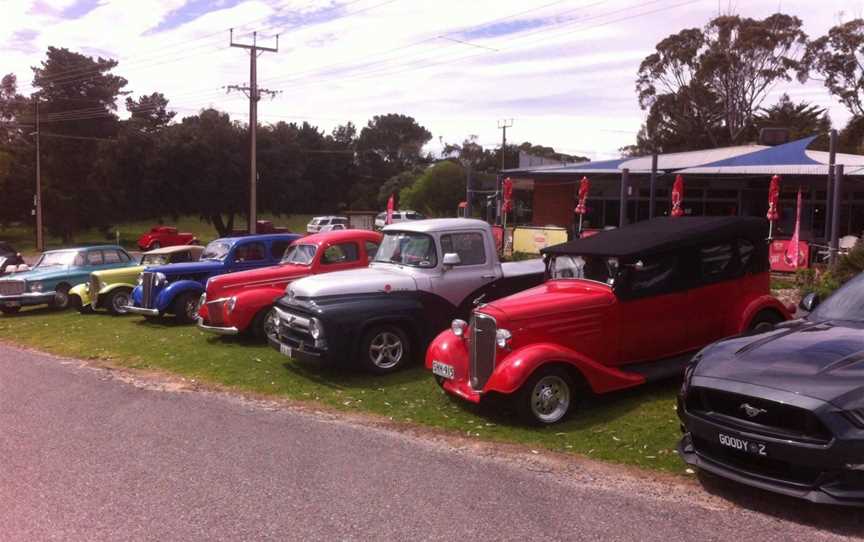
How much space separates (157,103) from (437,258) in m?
52.7

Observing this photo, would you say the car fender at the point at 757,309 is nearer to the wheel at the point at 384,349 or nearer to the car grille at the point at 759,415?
the car grille at the point at 759,415

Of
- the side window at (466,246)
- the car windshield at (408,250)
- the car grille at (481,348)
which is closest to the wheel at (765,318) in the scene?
the car grille at (481,348)

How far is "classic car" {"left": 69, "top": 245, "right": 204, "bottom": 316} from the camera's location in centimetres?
1652

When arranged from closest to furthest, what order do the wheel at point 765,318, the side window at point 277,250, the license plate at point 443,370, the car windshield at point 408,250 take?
the license plate at point 443,370
the wheel at point 765,318
the car windshield at point 408,250
the side window at point 277,250

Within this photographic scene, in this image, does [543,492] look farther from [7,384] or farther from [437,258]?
[7,384]

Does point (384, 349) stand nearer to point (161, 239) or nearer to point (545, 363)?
point (545, 363)

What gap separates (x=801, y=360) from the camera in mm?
4926

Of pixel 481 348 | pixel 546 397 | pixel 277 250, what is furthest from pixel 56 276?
pixel 546 397

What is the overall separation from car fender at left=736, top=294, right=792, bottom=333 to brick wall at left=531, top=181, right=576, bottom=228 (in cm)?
2680

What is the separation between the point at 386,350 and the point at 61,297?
12.0 meters

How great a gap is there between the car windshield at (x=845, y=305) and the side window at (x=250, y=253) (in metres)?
10.8

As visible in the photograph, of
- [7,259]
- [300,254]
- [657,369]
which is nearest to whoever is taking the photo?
[657,369]

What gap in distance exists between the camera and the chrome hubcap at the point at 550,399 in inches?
273

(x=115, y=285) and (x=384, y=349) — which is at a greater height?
(x=384, y=349)
